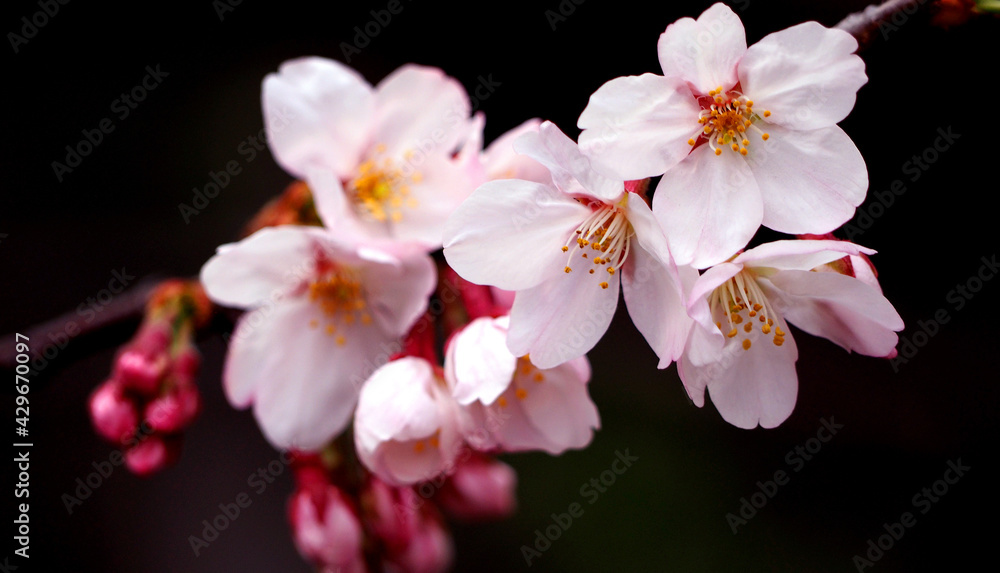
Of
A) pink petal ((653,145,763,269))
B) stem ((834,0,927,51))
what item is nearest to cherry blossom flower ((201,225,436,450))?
pink petal ((653,145,763,269))

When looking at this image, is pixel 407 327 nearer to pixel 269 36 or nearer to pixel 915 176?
pixel 915 176

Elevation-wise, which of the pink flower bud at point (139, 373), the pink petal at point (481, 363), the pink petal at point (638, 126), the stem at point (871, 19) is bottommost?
the pink flower bud at point (139, 373)

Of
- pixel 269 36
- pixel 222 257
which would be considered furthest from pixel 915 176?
pixel 269 36

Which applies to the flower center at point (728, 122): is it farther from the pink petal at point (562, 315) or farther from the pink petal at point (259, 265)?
the pink petal at point (259, 265)

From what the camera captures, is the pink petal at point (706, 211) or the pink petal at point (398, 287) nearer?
the pink petal at point (706, 211)

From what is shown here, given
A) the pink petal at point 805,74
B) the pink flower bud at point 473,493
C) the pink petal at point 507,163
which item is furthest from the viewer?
the pink flower bud at point 473,493

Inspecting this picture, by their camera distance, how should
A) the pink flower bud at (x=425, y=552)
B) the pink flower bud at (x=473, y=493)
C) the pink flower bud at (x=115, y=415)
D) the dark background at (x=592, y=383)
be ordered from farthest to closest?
the dark background at (x=592, y=383) → the pink flower bud at (x=473, y=493) → the pink flower bud at (x=425, y=552) → the pink flower bud at (x=115, y=415)

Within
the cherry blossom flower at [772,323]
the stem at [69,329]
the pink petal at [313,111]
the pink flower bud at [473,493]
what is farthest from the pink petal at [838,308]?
the stem at [69,329]
